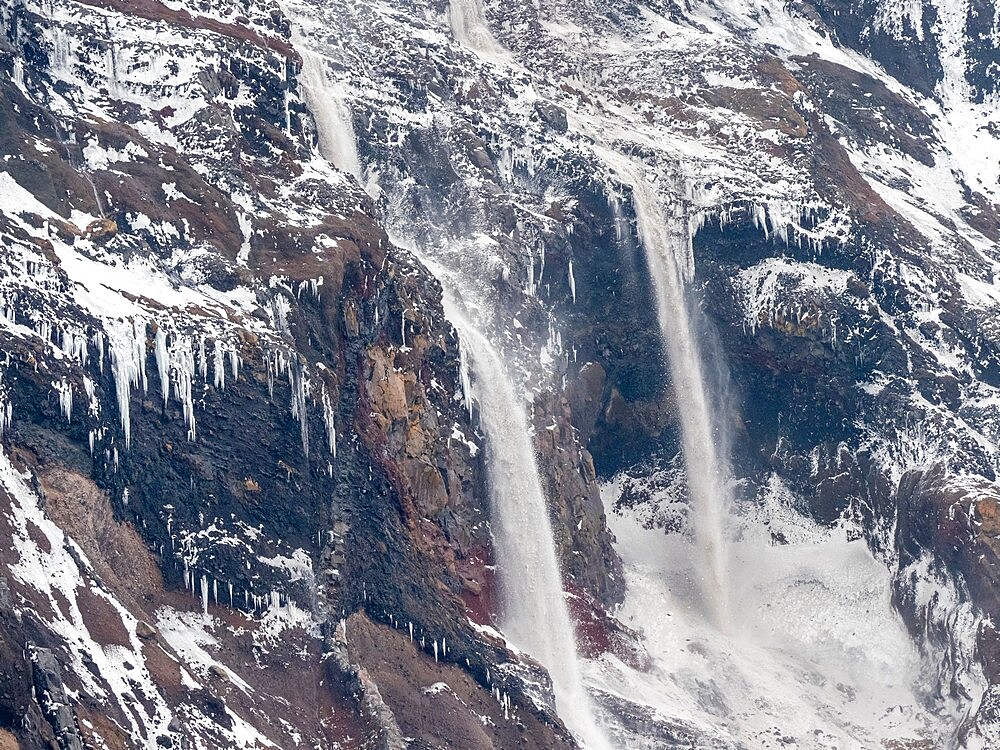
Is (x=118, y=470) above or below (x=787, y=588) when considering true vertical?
above

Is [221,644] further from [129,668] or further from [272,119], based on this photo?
[272,119]

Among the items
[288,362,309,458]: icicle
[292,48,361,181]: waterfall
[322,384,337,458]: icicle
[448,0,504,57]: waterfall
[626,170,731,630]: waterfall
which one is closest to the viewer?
[288,362,309,458]: icicle

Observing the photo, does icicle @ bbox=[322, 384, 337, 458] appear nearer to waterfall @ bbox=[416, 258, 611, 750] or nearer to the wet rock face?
the wet rock face

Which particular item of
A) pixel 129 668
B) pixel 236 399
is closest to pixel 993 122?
pixel 236 399

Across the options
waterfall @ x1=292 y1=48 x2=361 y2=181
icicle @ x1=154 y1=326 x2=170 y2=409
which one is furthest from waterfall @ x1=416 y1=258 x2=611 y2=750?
icicle @ x1=154 y1=326 x2=170 y2=409

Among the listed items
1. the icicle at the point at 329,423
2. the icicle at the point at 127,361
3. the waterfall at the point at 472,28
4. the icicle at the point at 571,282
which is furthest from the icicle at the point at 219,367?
the waterfall at the point at 472,28

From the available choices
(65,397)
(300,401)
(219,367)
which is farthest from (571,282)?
(65,397)
